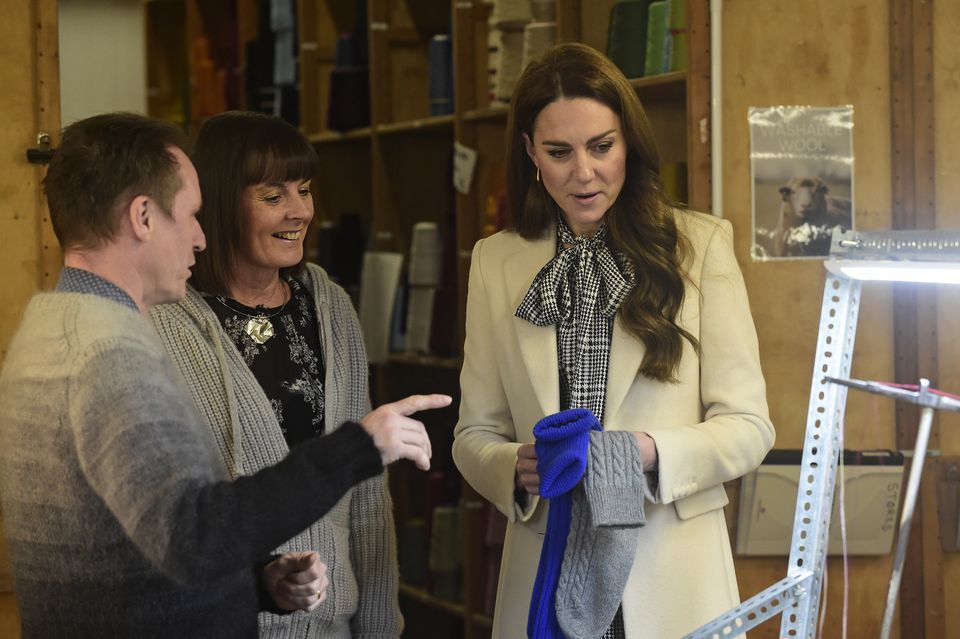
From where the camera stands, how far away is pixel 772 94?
2.91m

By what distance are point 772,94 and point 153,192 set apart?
182 centimetres

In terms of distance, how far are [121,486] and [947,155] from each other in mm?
2232

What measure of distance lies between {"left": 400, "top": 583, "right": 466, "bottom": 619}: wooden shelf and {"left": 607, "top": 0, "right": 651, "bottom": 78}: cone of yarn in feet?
6.48

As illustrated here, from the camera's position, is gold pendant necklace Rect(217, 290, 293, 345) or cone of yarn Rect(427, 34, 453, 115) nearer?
gold pendant necklace Rect(217, 290, 293, 345)

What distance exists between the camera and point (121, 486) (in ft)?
4.35

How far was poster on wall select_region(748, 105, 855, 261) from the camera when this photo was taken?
2.90m

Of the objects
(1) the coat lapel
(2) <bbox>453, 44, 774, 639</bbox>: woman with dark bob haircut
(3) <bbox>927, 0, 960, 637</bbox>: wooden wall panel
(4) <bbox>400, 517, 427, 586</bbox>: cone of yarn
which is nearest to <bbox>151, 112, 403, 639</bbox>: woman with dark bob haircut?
(2) <bbox>453, 44, 774, 639</bbox>: woman with dark bob haircut

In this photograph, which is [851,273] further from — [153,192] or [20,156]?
[20,156]

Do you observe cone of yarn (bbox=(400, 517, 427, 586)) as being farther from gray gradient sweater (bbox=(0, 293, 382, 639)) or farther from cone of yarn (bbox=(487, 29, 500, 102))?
gray gradient sweater (bbox=(0, 293, 382, 639))

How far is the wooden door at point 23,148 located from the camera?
299 centimetres

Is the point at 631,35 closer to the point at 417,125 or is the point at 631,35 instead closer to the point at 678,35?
the point at 678,35

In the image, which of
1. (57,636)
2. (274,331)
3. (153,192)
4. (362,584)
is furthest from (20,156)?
(57,636)

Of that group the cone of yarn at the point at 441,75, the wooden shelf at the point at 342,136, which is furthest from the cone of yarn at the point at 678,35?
the wooden shelf at the point at 342,136

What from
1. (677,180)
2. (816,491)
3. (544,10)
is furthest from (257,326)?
(544,10)
